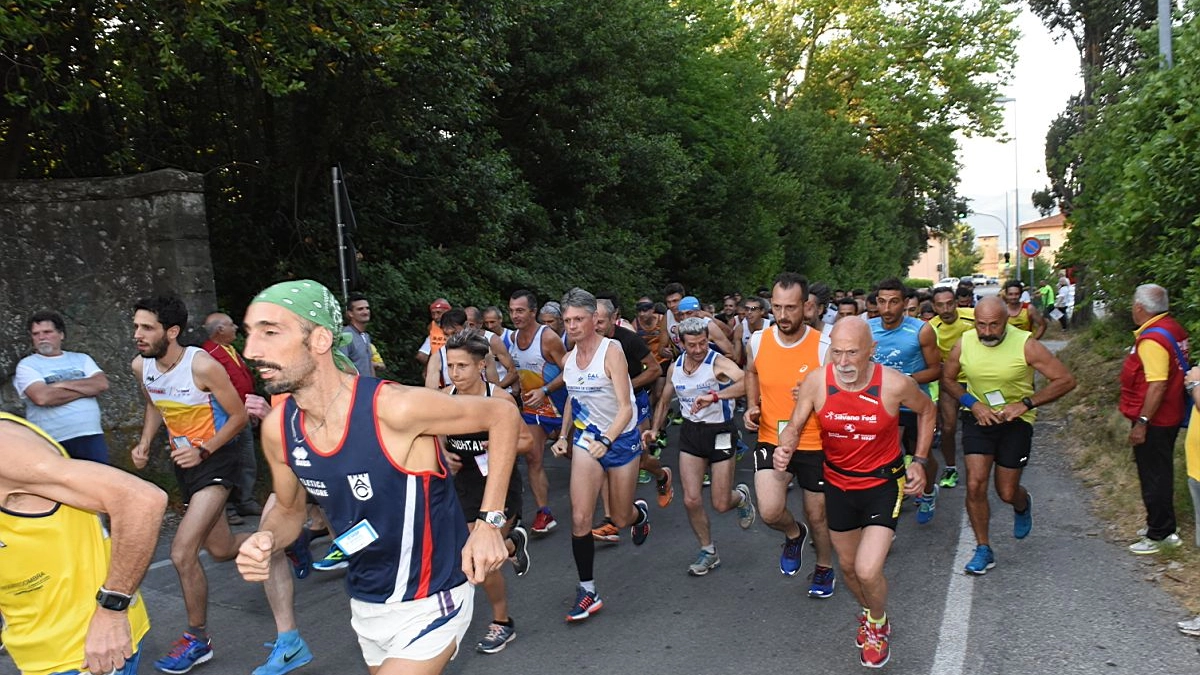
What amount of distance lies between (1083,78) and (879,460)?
23.1m

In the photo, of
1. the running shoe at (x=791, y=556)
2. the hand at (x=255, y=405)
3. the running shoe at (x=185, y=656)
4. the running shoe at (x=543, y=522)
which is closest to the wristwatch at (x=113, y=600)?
the running shoe at (x=185, y=656)

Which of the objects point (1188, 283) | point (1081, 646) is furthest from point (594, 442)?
point (1188, 283)

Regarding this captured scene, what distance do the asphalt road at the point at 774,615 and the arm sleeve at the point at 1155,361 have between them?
1252 millimetres

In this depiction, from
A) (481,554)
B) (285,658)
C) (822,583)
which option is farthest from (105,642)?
(822,583)

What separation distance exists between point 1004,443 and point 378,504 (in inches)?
194

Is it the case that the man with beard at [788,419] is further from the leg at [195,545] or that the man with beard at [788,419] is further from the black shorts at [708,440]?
the leg at [195,545]

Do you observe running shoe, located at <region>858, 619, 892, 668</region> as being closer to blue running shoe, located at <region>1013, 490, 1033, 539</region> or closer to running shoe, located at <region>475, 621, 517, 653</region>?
running shoe, located at <region>475, 621, 517, 653</region>

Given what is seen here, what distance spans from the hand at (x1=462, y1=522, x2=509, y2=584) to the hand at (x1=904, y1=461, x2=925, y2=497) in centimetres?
279

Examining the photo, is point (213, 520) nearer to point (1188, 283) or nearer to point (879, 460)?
point (879, 460)

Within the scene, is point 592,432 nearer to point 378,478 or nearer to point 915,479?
point 915,479

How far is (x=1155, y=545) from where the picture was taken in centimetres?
670

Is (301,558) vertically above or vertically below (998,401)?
below

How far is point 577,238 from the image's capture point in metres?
19.3

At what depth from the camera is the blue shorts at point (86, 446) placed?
662 cm
